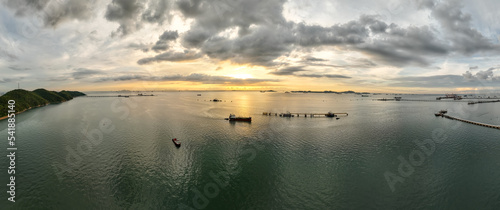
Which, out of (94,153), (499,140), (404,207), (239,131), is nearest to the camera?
(404,207)

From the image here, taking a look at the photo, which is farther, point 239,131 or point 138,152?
point 239,131

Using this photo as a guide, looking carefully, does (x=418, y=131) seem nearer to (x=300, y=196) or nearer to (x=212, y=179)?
(x=300, y=196)

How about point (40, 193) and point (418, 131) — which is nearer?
point (40, 193)

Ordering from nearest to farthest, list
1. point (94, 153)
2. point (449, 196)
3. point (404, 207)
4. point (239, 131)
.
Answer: point (404, 207) → point (449, 196) → point (94, 153) → point (239, 131)

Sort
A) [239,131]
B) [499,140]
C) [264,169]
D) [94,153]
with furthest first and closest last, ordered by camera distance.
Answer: [239,131] < [499,140] < [94,153] < [264,169]

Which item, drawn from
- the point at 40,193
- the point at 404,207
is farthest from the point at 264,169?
the point at 40,193

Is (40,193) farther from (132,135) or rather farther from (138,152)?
(132,135)

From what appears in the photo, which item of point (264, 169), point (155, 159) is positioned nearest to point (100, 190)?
point (155, 159)

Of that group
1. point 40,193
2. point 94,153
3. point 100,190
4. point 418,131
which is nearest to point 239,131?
point 94,153

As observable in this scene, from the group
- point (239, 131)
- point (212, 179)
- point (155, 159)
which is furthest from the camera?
point (239, 131)
